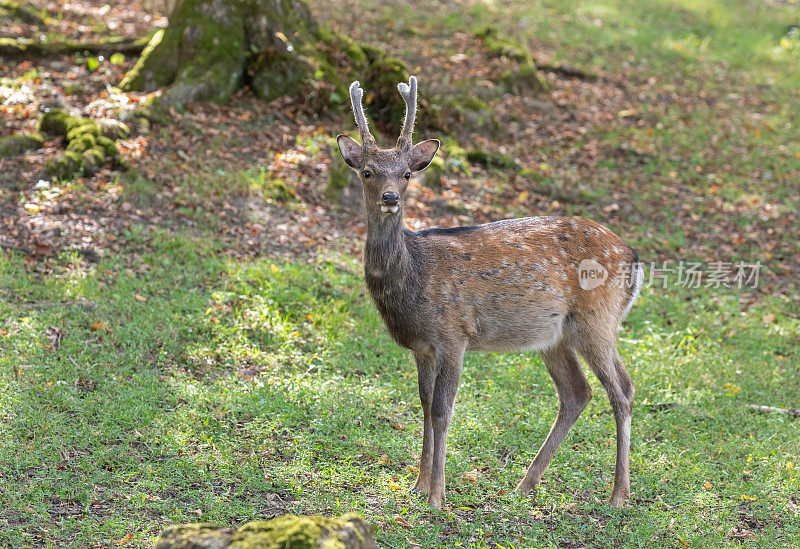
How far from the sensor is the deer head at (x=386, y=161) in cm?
529

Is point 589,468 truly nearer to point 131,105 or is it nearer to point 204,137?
point 204,137

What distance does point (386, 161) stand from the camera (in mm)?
5352

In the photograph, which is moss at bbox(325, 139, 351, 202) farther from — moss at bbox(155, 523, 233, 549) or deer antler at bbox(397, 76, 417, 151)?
moss at bbox(155, 523, 233, 549)

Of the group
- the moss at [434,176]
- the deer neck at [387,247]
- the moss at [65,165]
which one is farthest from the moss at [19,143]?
the deer neck at [387,247]

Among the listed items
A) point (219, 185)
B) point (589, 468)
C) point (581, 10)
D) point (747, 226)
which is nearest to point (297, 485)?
point (589, 468)

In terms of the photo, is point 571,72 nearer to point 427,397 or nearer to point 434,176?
point 434,176

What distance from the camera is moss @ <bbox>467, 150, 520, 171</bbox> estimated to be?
39.2 ft

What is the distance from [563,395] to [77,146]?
6.44m

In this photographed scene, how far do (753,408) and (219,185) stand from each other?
626 centimetres

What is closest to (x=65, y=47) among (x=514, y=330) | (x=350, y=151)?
(x=350, y=151)

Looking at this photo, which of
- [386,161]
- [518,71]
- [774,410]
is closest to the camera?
[386,161]

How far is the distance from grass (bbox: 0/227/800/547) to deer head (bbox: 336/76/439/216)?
1832mm

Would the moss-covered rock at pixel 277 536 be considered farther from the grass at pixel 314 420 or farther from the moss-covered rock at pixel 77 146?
the moss-covered rock at pixel 77 146

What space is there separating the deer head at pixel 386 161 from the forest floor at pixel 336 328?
6.03ft
